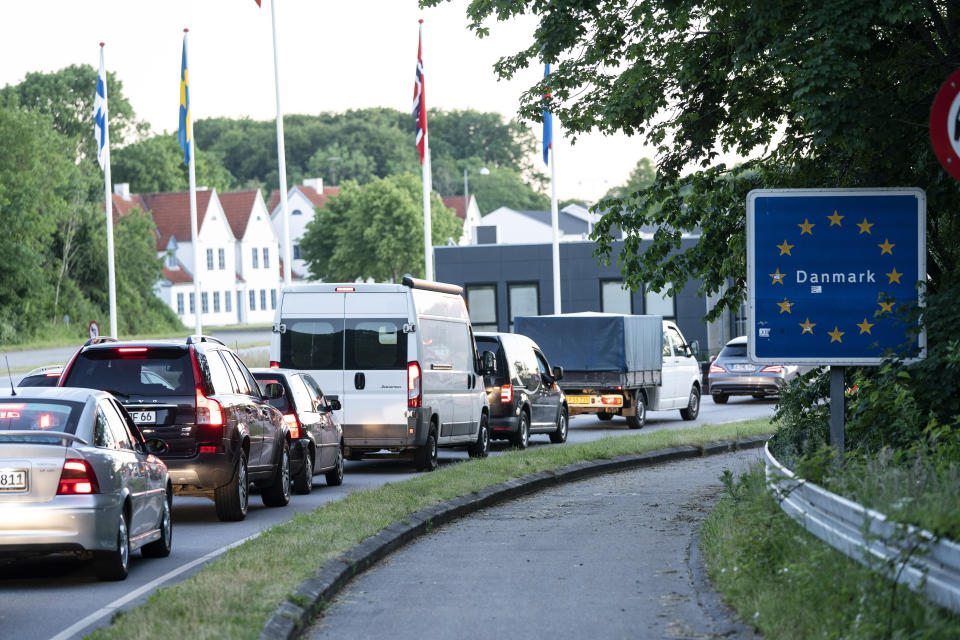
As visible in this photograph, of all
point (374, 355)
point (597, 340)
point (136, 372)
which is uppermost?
point (597, 340)

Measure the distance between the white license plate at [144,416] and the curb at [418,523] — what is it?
8.91 ft

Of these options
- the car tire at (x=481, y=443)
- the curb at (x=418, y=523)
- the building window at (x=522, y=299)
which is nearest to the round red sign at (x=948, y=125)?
the curb at (x=418, y=523)

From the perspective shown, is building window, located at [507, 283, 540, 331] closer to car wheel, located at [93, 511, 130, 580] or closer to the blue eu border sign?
the blue eu border sign

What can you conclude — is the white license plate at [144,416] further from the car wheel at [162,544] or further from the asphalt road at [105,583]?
the car wheel at [162,544]

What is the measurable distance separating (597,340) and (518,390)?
568cm

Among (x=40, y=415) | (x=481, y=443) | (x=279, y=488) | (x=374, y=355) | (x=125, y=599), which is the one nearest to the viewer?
(x=125, y=599)

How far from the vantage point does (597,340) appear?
1182 inches

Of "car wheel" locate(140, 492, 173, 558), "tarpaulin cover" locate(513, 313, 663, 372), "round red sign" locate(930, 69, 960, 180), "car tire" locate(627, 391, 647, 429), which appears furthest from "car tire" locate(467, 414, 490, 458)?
"round red sign" locate(930, 69, 960, 180)

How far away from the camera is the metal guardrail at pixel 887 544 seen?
6125 mm

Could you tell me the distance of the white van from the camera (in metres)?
19.7

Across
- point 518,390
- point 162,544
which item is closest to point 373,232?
point 518,390

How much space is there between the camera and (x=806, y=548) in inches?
324

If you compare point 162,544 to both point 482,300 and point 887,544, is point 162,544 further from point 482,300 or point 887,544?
point 482,300

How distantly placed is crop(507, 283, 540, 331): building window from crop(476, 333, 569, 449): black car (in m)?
32.2
